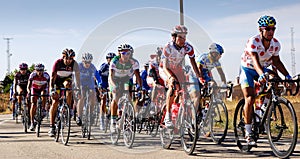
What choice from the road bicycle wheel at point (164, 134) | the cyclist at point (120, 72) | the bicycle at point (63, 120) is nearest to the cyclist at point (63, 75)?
the bicycle at point (63, 120)

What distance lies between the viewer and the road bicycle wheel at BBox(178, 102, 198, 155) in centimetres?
759

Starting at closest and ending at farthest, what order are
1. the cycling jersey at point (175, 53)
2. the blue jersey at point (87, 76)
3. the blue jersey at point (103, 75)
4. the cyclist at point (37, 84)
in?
the cycling jersey at point (175, 53), the blue jersey at point (87, 76), the blue jersey at point (103, 75), the cyclist at point (37, 84)

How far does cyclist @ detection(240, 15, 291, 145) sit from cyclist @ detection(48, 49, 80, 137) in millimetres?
4190

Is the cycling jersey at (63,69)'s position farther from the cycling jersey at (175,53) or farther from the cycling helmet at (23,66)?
the cycling helmet at (23,66)

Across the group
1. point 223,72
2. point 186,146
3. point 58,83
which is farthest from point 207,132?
point 58,83

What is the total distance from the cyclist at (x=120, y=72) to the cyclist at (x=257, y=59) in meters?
2.78

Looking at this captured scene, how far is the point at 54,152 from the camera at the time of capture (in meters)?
8.30

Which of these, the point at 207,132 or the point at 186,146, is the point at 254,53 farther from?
the point at 207,132

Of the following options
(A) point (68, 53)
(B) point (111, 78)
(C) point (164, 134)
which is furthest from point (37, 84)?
(C) point (164, 134)

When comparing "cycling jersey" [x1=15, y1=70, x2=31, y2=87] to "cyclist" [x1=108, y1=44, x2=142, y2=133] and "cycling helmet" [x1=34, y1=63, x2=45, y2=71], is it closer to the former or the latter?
"cycling helmet" [x1=34, y1=63, x2=45, y2=71]

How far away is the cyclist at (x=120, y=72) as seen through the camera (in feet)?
31.0

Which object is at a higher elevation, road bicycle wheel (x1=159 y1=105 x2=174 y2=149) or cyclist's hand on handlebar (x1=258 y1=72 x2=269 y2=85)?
cyclist's hand on handlebar (x1=258 y1=72 x2=269 y2=85)

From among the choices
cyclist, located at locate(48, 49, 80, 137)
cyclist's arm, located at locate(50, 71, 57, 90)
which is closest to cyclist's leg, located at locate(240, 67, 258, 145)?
cyclist, located at locate(48, 49, 80, 137)

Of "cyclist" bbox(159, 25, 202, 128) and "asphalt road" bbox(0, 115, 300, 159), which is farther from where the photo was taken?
"cyclist" bbox(159, 25, 202, 128)
